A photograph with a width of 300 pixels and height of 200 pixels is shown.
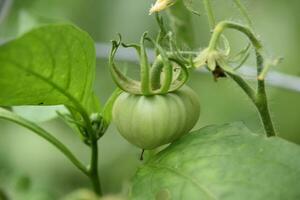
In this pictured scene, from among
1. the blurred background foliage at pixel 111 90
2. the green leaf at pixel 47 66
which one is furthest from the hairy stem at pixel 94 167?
the blurred background foliage at pixel 111 90

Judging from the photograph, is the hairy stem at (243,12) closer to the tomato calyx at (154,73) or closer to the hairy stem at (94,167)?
the tomato calyx at (154,73)

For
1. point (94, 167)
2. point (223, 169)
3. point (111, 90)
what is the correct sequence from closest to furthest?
point (223, 169)
point (94, 167)
point (111, 90)

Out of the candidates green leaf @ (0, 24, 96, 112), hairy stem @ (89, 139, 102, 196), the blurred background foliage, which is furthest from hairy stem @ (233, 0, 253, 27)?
the blurred background foliage

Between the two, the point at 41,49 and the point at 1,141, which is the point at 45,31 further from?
the point at 1,141

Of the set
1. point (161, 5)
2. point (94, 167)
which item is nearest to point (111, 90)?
point (94, 167)

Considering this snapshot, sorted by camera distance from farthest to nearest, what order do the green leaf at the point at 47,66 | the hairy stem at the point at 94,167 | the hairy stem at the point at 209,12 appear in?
1. the hairy stem at the point at 94,167
2. the hairy stem at the point at 209,12
3. the green leaf at the point at 47,66

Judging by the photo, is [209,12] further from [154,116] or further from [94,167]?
[94,167]
